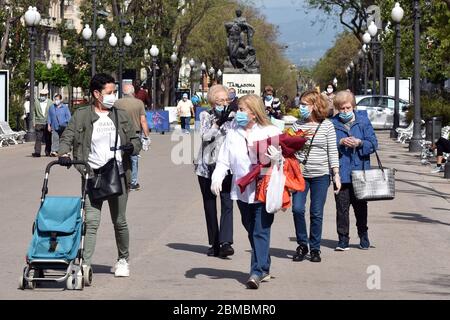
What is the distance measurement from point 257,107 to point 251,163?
1.55 feet

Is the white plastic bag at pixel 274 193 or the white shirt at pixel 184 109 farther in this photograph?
the white shirt at pixel 184 109

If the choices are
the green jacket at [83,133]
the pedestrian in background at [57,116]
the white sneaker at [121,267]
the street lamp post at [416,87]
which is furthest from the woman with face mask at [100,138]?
the street lamp post at [416,87]

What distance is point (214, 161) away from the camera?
13.0 meters

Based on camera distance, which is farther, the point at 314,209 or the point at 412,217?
the point at 412,217

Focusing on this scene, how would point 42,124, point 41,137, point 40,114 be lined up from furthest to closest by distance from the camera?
1. point 40,114
2. point 42,124
3. point 41,137

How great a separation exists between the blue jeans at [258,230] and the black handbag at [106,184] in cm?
106

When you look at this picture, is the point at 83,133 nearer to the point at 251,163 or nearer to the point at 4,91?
the point at 251,163

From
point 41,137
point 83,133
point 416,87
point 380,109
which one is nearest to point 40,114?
point 41,137

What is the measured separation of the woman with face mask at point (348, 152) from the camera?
43.8ft

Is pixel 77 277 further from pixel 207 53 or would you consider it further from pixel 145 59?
pixel 207 53

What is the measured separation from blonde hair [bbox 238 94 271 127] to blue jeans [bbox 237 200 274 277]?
690 millimetres

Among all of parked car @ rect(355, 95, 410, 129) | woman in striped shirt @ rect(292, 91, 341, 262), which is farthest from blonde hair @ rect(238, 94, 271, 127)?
parked car @ rect(355, 95, 410, 129)

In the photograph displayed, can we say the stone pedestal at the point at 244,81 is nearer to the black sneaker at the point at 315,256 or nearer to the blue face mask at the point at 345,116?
the blue face mask at the point at 345,116
